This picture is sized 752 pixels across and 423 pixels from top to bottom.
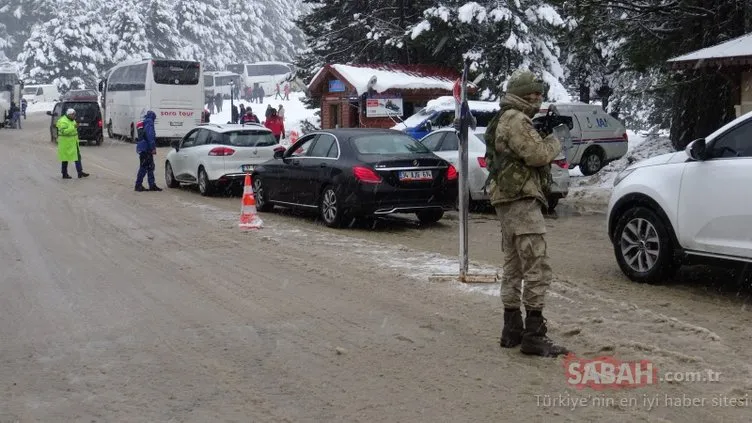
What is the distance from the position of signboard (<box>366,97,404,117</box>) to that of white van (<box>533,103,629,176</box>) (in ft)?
26.0

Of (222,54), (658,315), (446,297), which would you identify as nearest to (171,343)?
(446,297)

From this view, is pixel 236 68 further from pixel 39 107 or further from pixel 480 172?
pixel 480 172

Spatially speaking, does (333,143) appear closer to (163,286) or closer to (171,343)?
(163,286)

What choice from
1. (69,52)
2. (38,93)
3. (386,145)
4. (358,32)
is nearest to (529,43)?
(358,32)

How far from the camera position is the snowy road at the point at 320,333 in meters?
5.05

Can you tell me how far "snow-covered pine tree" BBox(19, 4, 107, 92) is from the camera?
81.0 m

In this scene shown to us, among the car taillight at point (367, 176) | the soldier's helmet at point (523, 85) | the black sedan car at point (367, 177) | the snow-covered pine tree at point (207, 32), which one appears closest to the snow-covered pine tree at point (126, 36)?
the snow-covered pine tree at point (207, 32)

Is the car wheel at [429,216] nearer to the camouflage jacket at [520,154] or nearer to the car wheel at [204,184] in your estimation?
the car wheel at [204,184]

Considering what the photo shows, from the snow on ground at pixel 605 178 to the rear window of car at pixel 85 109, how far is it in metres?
20.9

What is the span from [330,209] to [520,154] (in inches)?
295

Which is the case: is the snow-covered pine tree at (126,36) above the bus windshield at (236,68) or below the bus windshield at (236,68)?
above

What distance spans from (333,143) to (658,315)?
23.6ft

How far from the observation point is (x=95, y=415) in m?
4.93

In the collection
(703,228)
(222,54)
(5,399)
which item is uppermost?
(222,54)
